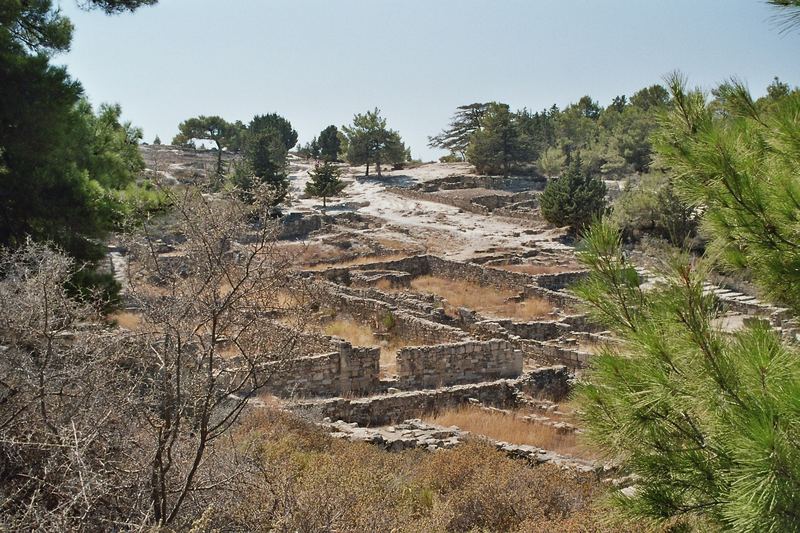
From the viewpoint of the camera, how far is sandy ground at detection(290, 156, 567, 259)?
3359 centimetres

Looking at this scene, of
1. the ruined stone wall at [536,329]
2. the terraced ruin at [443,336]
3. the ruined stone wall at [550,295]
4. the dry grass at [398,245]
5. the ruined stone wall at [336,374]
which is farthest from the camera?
the dry grass at [398,245]

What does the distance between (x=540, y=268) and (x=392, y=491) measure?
72.1 feet

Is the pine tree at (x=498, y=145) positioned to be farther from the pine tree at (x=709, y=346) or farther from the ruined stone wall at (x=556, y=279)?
the pine tree at (x=709, y=346)

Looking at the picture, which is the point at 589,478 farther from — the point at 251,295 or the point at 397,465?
the point at 251,295

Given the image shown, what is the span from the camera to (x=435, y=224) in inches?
1571

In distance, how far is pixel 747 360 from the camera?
379 cm

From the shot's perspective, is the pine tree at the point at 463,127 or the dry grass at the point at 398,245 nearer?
the dry grass at the point at 398,245

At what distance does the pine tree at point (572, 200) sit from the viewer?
35094 millimetres

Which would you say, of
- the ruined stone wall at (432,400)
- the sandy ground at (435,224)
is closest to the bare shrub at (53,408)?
the ruined stone wall at (432,400)

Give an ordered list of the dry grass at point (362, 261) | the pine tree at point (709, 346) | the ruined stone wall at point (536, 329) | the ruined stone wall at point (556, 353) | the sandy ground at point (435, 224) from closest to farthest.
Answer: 1. the pine tree at point (709, 346)
2. the ruined stone wall at point (556, 353)
3. the ruined stone wall at point (536, 329)
4. the dry grass at point (362, 261)
5. the sandy ground at point (435, 224)

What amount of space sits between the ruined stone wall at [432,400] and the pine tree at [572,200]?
2257 cm

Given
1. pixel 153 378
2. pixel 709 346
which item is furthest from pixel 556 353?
pixel 709 346

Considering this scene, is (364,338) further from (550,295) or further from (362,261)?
(362,261)

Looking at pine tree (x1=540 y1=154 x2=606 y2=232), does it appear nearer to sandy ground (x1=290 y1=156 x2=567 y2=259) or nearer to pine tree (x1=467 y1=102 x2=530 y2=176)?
sandy ground (x1=290 y1=156 x2=567 y2=259)
